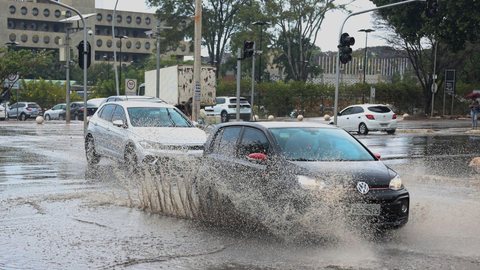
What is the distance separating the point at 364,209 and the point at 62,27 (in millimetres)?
115916

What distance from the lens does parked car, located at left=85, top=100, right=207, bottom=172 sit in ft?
42.8

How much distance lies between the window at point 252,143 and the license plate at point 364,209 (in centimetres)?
149

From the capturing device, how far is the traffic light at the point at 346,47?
24.6 m

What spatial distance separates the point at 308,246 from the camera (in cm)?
736

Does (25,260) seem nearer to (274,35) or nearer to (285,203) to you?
(285,203)

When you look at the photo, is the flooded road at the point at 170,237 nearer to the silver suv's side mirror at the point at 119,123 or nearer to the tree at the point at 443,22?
the silver suv's side mirror at the point at 119,123

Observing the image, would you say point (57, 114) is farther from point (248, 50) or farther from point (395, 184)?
point (395, 184)

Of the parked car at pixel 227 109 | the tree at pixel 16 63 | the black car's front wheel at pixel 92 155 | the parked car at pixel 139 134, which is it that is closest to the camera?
the parked car at pixel 139 134

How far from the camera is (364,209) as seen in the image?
24.7 feet

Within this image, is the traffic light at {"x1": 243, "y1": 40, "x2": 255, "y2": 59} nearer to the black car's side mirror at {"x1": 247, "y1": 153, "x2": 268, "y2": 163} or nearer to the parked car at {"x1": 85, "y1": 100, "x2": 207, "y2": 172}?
the parked car at {"x1": 85, "y1": 100, "x2": 207, "y2": 172}

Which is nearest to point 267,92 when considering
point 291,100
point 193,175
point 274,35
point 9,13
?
point 291,100

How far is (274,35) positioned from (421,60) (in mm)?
16694

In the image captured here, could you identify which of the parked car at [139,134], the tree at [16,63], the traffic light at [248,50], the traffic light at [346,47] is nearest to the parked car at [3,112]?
the tree at [16,63]

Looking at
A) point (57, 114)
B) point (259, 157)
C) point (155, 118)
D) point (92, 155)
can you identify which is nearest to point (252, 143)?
point (259, 157)
